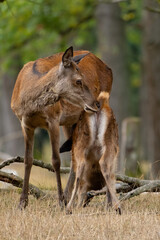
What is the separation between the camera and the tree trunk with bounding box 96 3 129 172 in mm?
17906

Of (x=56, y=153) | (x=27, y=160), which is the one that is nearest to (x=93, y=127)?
(x=56, y=153)

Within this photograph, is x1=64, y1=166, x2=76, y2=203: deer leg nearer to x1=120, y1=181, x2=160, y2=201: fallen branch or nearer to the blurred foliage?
x1=120, y1=181, x2=160, y2=201: fallen branch

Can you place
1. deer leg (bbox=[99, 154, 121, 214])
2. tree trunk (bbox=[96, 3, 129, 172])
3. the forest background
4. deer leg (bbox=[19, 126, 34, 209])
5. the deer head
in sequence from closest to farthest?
deer leg (bbox=[99, 154, 121, 214])
the deer head
deer leg (bbox=[19, 126, 34, 209])
the forest background
tree trunk (bbox=[96, 3, 129, 172])

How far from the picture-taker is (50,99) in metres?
7.73

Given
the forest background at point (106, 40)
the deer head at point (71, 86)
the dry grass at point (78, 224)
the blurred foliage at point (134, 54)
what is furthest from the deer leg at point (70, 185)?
the blurred foliage at point (134, 54)

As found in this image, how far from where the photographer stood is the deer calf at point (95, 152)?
24.3ft

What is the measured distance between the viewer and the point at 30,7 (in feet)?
60.0

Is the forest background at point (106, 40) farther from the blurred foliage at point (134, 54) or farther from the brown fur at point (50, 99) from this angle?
the brown fur at point (50, 99)

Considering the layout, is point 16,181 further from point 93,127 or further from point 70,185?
point 93,127

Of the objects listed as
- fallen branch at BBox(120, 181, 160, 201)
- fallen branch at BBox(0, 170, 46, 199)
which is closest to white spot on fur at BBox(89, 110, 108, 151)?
fallen branch at BBox(120, 181, 160, 201)

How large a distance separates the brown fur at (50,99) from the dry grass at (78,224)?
3.41 ft

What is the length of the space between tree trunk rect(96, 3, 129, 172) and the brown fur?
9.42 m

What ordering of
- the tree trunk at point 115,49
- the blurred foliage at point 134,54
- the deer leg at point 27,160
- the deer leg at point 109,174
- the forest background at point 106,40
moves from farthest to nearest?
the blurred foliage at point 134,54
the tree trunk at point 115,49
the forest background at point 106,40
the deer leg at point 27,160
the deer leg at point 109,174

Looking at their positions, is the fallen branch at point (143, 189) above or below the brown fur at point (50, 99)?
below
